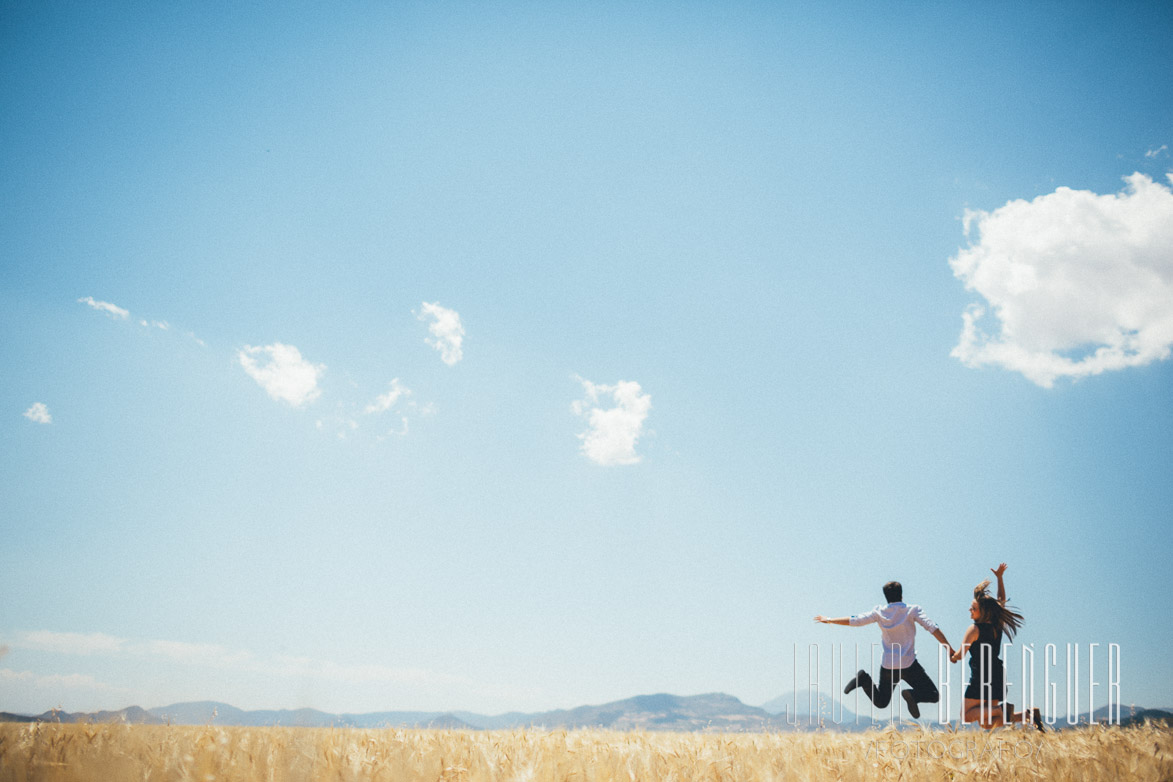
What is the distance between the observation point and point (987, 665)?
31.9 ft

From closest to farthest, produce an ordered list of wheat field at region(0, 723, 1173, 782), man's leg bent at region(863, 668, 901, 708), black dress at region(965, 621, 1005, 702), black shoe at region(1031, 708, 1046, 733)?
wheat field at region(0, 723, 1173, 782) → black shoe at region(1031, 708, 1046, 733) → black dress at region(965, 621, 1005, 702) → man's leg bent at region(863, 668, 901, 708)

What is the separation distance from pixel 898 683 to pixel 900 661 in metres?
0.34

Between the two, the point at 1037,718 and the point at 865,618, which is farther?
the point at 865,618

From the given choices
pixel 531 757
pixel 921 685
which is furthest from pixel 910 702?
pixel 531 757

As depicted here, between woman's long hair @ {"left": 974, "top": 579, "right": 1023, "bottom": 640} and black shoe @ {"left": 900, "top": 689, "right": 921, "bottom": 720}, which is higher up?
woman's long hair @ {"left": 974, "top": 579, "right": 1023, "bottom": 640}

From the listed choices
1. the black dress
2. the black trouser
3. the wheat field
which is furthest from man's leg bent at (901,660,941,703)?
the wheat field

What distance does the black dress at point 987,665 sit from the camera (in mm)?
9695

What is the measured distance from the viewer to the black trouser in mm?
9844

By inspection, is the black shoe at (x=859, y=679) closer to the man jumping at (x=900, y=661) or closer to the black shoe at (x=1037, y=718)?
the man jumping at (x=900, y=661)

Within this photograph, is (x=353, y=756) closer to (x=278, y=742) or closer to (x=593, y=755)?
(x=278, y=742)

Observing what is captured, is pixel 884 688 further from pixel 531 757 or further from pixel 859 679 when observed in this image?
pixel 531 757

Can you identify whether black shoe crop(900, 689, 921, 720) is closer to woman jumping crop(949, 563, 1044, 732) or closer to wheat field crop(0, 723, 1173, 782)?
woman jumping crop(949, 563, 1044, 732)

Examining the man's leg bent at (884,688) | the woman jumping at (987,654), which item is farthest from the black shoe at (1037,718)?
the man's leg bent at (884,688)

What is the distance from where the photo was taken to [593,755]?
469 cm
